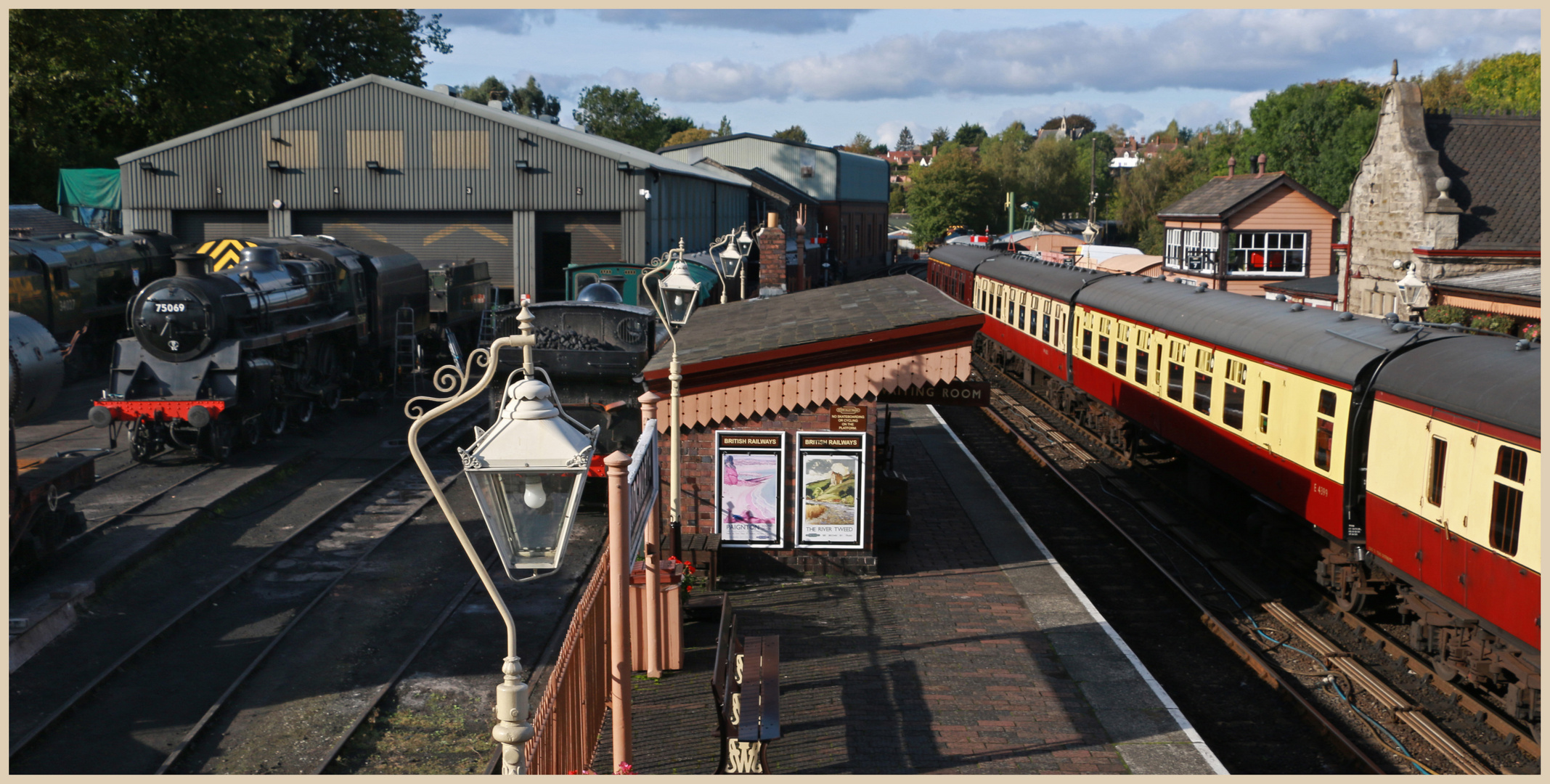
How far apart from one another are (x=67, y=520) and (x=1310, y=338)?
50.6 feet

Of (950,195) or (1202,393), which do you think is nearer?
(1202,393)

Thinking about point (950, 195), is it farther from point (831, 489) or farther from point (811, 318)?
point (831, 489)

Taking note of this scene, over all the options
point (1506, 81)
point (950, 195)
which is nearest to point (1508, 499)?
point (1506, 81)

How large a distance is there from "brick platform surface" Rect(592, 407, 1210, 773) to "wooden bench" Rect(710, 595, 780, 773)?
1.75ft

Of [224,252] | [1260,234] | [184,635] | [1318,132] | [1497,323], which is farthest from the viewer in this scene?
[1318,132]

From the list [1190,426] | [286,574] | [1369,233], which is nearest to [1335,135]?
[1369,233]

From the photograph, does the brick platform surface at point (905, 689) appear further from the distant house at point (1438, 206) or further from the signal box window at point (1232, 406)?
the distant house at point (1438, 206)

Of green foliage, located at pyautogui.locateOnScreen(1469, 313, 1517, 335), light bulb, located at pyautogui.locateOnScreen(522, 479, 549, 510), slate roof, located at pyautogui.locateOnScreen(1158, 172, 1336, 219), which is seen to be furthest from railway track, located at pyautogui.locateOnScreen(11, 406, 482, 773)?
slate roof, located at pyautogui.locateOnScreen(1158, 172, 1336, 219)

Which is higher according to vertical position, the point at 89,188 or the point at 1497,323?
the point at 89,188

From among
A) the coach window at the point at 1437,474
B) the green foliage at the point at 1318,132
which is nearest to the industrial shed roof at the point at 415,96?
the coach window at the point at 1437,474

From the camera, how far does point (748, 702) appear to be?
7.72 metres

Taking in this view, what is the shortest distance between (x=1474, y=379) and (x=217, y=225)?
117 feet

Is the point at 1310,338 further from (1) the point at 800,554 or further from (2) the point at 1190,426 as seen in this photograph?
(1) the point at 800,554

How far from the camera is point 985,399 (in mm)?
13477
